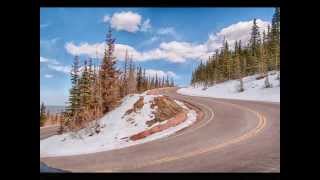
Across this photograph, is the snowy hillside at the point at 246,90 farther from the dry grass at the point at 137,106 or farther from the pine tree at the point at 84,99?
the pine tree at the point at 84,99

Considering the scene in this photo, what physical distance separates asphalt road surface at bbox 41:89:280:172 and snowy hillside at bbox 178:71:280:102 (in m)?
0.09

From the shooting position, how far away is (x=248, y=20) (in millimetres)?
6027

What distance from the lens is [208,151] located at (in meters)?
5.91

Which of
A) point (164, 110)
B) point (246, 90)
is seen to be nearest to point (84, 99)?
point (164, 110)

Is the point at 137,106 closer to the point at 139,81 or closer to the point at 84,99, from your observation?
the point at 139,81

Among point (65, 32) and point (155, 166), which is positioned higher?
point (65, 32)

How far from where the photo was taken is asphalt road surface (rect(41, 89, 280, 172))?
19.4 feet

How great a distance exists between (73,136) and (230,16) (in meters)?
1.77

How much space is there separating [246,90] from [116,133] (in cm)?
126
